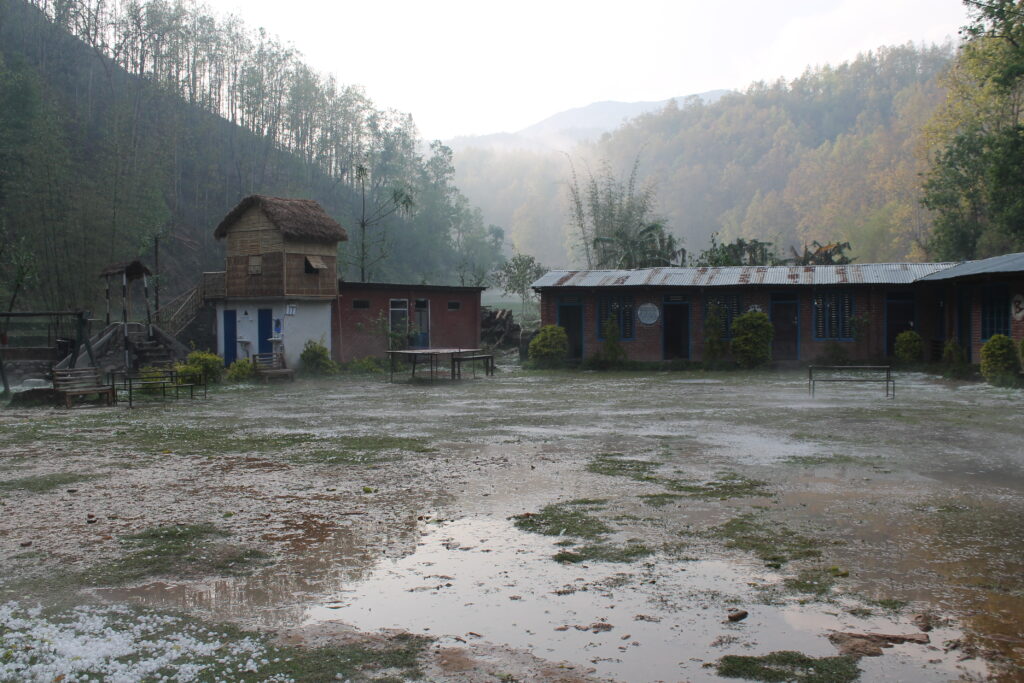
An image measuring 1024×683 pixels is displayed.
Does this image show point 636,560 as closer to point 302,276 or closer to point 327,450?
point 327,450

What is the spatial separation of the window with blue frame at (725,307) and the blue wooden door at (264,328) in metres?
13.7

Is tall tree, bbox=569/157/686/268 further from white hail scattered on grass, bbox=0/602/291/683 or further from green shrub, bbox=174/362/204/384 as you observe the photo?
white hail scattered on grass, bbox=0/602/291/683

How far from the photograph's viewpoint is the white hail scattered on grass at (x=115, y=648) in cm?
397

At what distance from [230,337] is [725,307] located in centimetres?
1608

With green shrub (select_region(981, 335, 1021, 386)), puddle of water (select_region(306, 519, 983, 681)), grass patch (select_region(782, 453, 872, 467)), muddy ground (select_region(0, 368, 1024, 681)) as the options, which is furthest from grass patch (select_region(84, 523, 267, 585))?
green shrub (select_region(981, 335, 1021, 386))

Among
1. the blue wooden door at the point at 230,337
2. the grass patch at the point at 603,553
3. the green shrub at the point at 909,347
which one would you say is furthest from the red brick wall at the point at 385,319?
the grass patch at the point at 603,553

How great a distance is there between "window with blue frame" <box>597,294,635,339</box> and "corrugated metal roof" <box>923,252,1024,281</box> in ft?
28.6

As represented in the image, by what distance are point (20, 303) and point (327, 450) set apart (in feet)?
81.8

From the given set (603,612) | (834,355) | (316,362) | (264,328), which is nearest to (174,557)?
(603,612)

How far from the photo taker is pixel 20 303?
2988 centimetres

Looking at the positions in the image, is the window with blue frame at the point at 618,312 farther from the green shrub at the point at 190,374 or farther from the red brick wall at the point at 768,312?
the green shrub at the point at 190,374

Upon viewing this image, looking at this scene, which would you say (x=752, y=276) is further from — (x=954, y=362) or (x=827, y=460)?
(x=827, y=460)

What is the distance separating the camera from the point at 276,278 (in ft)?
82.5

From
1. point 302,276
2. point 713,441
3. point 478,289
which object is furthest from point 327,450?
point 478,289
